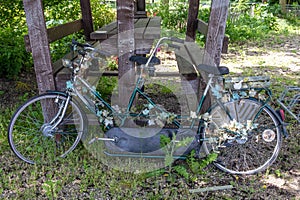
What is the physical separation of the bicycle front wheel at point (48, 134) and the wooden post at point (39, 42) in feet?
0.66

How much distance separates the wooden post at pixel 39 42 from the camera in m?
2.99

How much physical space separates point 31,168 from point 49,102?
0.72m

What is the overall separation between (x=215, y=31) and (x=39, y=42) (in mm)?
1786

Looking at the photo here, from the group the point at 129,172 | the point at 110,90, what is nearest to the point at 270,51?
the point at 110,90

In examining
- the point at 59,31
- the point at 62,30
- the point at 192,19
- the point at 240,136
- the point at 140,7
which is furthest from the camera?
the point at 140,7

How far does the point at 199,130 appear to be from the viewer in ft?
10.3

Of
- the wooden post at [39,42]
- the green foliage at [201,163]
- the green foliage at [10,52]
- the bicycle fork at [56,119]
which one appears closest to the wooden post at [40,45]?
the wooden post at [39,42]

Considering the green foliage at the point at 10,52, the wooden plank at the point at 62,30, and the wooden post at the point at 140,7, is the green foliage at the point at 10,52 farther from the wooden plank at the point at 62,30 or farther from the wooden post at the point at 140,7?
the wooden post at the point at 140,7

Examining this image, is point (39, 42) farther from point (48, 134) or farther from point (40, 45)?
point (48, 134)

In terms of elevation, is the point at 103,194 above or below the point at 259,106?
below

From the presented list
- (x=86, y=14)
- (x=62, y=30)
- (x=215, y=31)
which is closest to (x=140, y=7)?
(x=86, y=14)

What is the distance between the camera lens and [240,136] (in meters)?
3.04

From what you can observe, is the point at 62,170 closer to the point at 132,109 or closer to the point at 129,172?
the point at 129,172

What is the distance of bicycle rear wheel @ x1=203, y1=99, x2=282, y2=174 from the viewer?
3.01 meters
